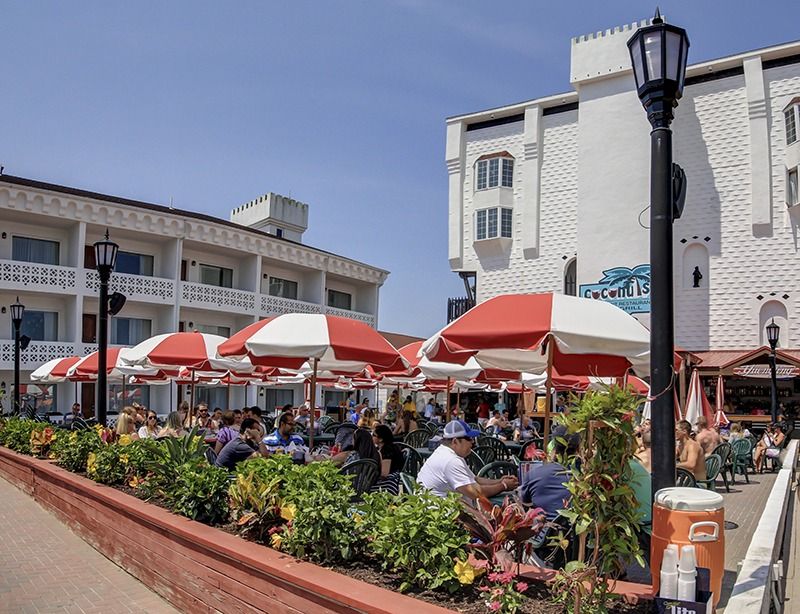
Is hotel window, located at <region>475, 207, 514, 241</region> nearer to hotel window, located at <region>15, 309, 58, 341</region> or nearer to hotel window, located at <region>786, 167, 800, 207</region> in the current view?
hotel window, located at <region>786, 167, 800, 207</region>

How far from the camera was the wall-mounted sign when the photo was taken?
2662cm

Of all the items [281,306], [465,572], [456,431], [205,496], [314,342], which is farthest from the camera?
[281,306]

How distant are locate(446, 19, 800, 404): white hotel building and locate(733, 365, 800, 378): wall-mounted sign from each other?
1.64 m

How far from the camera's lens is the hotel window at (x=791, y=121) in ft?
93.5

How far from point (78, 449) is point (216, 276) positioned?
26134 millimetres

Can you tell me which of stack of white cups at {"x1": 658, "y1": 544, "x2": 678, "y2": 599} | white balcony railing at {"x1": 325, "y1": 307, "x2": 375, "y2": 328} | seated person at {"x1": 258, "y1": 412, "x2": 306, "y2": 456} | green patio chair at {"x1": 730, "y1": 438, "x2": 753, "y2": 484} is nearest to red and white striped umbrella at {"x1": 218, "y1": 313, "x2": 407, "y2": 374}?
seated person at {"x1": 258, "y1": 412, "x2": 306, "y2": 456}

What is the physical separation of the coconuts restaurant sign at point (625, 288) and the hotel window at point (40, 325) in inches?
894

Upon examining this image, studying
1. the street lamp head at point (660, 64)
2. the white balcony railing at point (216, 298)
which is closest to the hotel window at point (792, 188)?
the white balcony railing at point (216, 298)

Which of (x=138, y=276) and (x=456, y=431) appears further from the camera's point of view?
(x=138, y=276)

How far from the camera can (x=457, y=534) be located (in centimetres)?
414

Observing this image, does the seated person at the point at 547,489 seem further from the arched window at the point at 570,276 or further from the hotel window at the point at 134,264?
the arched window at the point at 570,276

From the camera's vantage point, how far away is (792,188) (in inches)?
1136

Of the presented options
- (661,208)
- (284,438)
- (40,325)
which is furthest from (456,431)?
(40,325)

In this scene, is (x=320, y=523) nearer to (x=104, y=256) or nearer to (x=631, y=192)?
(x=104, y=256)
